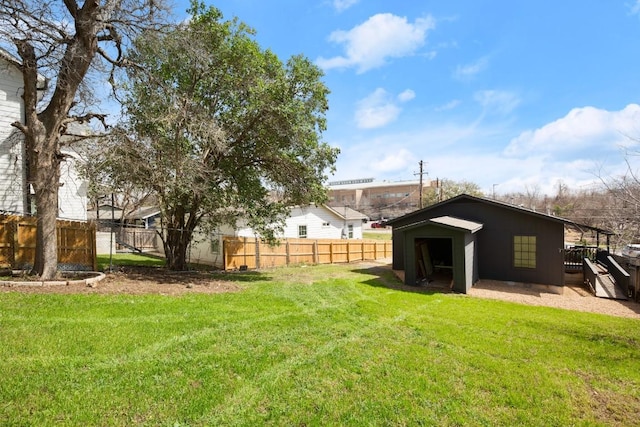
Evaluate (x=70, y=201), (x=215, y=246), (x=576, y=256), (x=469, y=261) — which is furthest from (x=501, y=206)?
(x=70, y=201)

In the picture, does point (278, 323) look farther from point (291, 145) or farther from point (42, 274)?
point (291, 145)

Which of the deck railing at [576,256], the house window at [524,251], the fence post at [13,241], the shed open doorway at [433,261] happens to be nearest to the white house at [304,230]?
the shed open doorway at [433,261]

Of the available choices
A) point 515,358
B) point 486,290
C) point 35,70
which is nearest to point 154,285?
point 35,70

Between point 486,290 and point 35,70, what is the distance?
14.9m

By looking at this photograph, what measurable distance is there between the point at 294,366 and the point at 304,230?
63.6 feet

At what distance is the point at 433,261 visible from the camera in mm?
15141

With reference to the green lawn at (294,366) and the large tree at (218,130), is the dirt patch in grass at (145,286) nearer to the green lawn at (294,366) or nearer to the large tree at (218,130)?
the green lawn at (294,366)

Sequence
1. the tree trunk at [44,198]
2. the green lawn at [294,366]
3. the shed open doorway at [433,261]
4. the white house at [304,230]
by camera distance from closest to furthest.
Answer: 1. the green lawn at [294,366]
2. the tree trunk at [44,198]
3. the shed open doorway at [433,261]
4. the white house at [304,230]

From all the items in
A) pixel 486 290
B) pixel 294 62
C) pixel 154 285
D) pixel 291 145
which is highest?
pixel 294 62

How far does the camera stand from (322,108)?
40.9 ft

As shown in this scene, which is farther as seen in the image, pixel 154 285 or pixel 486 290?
pixel 486 290

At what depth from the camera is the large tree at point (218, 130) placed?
9875mm

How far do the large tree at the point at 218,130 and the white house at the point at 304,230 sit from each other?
17.4ft

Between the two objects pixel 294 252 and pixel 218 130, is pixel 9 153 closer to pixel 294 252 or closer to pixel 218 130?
pixel 218 130
